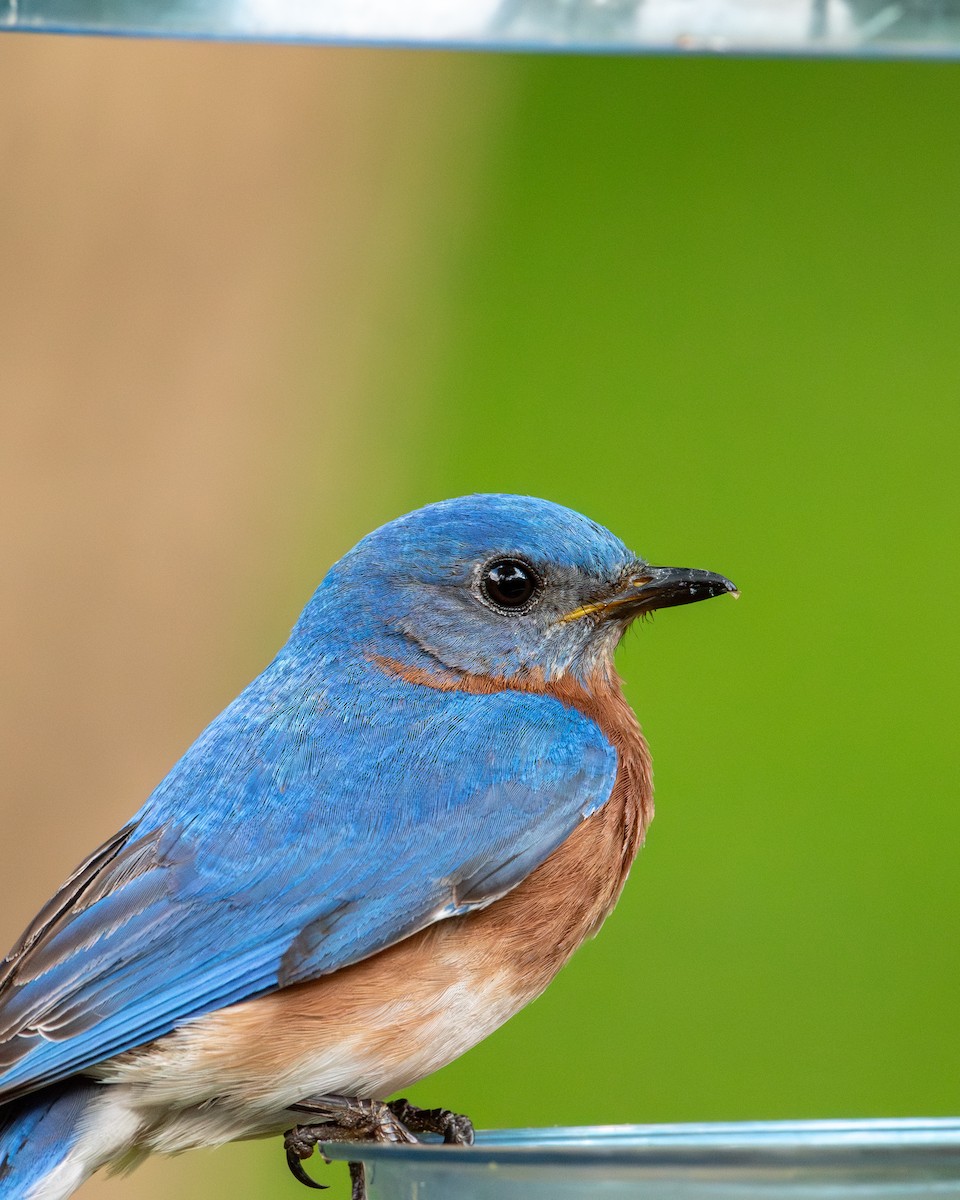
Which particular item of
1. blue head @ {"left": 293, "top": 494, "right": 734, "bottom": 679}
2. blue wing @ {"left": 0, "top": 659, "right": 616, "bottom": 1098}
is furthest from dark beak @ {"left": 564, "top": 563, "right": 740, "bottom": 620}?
blue wing @ {"left": 0, "top": 659, "right": 616, "bottom": 1098}

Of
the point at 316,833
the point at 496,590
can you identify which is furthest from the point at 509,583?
the point at 316,833

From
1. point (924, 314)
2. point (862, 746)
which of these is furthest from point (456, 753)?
point (924, 314)

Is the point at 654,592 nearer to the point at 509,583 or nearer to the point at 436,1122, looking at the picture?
the point at 509,583

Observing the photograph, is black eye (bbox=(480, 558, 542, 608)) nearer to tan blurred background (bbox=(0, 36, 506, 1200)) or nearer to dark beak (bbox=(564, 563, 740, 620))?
dark beak (bbox=(564, 563, 740, 620))

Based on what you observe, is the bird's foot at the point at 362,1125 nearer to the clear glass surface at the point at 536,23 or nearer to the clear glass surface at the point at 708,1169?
the clear glass surface at the point at 708,1169

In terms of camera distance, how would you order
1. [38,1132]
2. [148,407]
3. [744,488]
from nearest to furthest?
[38,1132] → [148,407] → [744,488]

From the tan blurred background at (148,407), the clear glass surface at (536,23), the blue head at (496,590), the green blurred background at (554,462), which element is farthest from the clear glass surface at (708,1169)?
the tan blurred background at (148,407)
